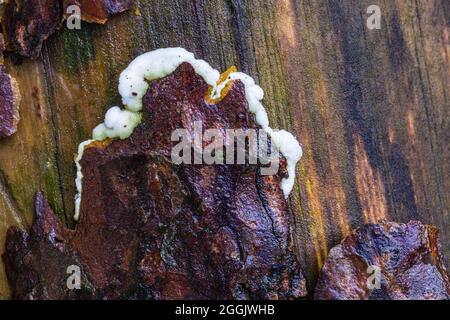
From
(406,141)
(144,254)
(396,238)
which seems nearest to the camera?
(144,254)

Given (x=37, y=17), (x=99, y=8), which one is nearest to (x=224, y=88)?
(x=99, y=8)

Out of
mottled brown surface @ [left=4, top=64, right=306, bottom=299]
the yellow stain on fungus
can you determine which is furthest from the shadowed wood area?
mottled brown surface @ [left=4, top=64, right=306, bottom=299]

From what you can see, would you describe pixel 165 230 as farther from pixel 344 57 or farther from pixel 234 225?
pixel 344 57

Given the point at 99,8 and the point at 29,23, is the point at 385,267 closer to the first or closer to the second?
the point at 99,8

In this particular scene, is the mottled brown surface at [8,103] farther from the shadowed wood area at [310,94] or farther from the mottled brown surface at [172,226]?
the mottled brown surface at [172,226]

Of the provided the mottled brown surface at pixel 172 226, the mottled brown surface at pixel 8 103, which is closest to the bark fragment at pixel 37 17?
the mottled brown surface at pixel 8 103

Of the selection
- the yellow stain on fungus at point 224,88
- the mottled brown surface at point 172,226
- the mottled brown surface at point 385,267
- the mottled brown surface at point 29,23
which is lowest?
the mottled brown surface at point 385,267
